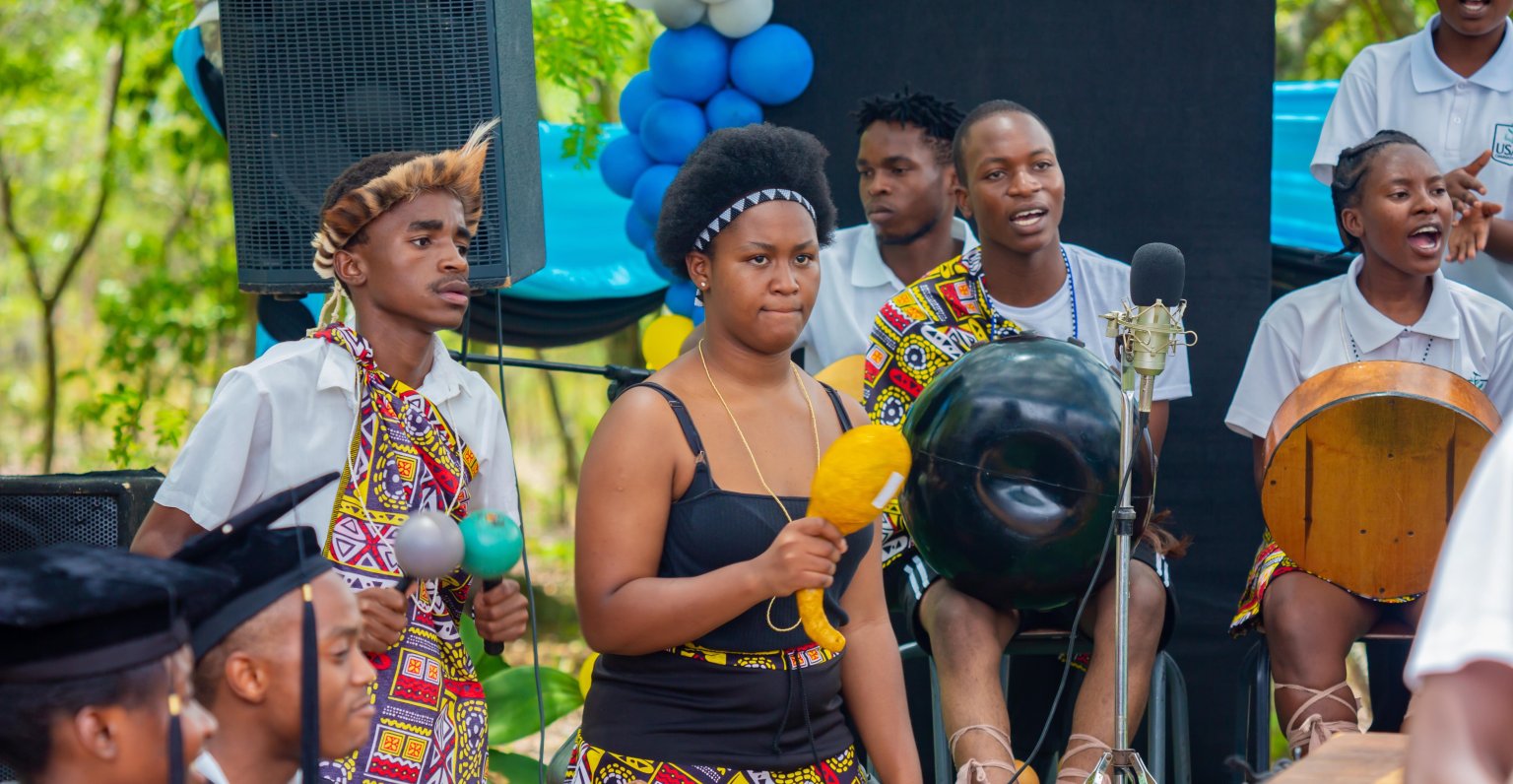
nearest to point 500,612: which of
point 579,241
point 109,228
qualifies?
point 579,241

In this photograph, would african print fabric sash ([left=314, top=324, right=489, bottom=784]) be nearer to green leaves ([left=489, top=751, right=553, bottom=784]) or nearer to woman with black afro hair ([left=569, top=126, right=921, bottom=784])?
woman with black afro hair ([left=569, top=126, right=921, bottom=784])

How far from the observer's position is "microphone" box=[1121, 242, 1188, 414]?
3.12 m

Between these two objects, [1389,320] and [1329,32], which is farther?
[1329,32]

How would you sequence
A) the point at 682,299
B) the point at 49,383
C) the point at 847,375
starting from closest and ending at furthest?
the point at 847,375 < the point at 682,299 < the point at 49,383

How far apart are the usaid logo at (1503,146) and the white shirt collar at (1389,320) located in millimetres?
668

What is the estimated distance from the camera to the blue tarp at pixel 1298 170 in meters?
6.12

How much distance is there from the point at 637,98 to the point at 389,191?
8.16 ft

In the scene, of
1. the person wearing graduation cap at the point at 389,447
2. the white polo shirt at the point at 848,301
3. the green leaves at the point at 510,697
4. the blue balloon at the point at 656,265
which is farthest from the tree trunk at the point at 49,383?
the person wearing graduation cap at the point at 389,447

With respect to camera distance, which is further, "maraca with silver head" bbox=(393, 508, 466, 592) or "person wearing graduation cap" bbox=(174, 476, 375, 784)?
"maraca with silver head" bbox=(393, 508, 466, 592)

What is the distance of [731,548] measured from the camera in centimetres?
297

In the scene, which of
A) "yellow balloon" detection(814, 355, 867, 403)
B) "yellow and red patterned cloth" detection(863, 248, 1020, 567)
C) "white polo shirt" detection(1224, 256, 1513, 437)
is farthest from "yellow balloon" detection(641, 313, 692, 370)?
"white polo shirt" detection(1224, 256, 1513, 437)

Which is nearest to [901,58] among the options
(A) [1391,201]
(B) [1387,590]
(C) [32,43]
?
(A) [1391,201]

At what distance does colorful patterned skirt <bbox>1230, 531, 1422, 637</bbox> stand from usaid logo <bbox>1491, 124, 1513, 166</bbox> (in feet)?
4.93

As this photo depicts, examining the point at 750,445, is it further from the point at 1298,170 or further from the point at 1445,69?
the point at 1298,170
